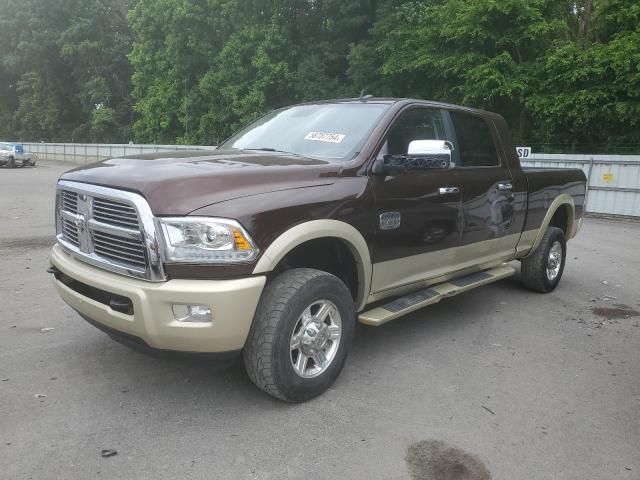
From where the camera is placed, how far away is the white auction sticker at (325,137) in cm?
417

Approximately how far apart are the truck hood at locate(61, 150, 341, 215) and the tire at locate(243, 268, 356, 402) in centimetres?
58

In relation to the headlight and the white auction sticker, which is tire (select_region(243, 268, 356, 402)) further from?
the white auction sticker

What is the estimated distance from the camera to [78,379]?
149 inches

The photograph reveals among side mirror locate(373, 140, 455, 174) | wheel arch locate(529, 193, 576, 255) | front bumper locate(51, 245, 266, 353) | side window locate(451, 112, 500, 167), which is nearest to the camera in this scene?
front bumper locate(51, 245, 266, 353)

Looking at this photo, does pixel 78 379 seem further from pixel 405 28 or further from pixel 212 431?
pixel 405 28

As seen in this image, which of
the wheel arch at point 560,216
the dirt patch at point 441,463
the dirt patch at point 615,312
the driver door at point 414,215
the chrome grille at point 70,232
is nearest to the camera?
the dirt patch at point 441,463

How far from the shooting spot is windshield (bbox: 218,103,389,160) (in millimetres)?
4102

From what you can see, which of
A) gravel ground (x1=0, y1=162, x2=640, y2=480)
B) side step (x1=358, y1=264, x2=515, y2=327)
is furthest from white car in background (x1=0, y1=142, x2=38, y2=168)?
side step (x1=358, y1=264, x2=515, y2=327)

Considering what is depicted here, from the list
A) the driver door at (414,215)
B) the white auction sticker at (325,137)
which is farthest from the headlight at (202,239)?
the white auction sticker at (325,137)

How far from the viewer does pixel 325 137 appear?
4.23m

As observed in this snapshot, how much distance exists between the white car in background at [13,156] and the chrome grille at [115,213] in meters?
29.7

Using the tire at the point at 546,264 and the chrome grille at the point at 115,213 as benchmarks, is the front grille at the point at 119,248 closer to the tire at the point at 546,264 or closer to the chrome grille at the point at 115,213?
the chrome grille at the point at 115,213

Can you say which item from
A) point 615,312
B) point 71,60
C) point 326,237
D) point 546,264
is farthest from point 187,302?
point 71,60

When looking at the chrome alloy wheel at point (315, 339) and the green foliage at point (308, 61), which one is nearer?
the chrome alloy wheel at point (315, 339)
